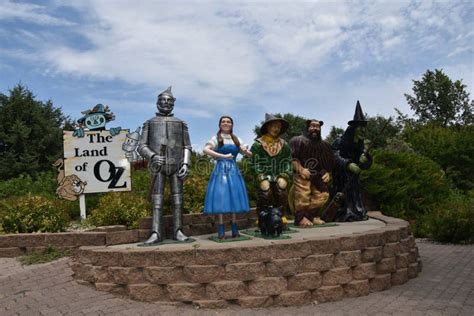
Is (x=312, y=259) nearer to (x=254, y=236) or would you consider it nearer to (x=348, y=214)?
(x=254, y=236)

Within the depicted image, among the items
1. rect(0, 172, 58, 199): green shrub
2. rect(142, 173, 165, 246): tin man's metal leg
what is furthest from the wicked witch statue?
rect(0, 172, 58, 199): green shrub

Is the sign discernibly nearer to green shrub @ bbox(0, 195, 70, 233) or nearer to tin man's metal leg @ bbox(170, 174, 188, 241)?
green shrub @ bbox(0, 195, 70, 233)

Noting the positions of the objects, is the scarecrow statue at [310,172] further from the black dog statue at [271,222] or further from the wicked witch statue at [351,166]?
the black dog statue at [271,222]

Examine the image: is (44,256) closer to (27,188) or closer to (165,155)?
(165,155)

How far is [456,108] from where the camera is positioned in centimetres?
3312

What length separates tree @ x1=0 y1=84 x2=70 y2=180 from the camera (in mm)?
20094

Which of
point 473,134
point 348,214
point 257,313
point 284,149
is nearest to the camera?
point 257,313

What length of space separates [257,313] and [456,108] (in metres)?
33.2

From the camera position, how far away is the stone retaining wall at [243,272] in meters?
4.96

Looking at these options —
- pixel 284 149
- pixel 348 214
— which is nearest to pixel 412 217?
pixel 348 214

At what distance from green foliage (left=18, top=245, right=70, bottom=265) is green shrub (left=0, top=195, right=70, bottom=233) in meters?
0.75

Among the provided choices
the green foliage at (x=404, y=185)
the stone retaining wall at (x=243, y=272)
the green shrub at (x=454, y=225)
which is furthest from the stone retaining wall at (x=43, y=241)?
the green foliage at (x=404, y=185)

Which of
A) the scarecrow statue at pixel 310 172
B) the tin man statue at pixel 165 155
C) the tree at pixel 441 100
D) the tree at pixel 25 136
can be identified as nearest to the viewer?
the tin man statue at pixel 165 155

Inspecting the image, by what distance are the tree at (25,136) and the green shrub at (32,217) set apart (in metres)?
12.9
